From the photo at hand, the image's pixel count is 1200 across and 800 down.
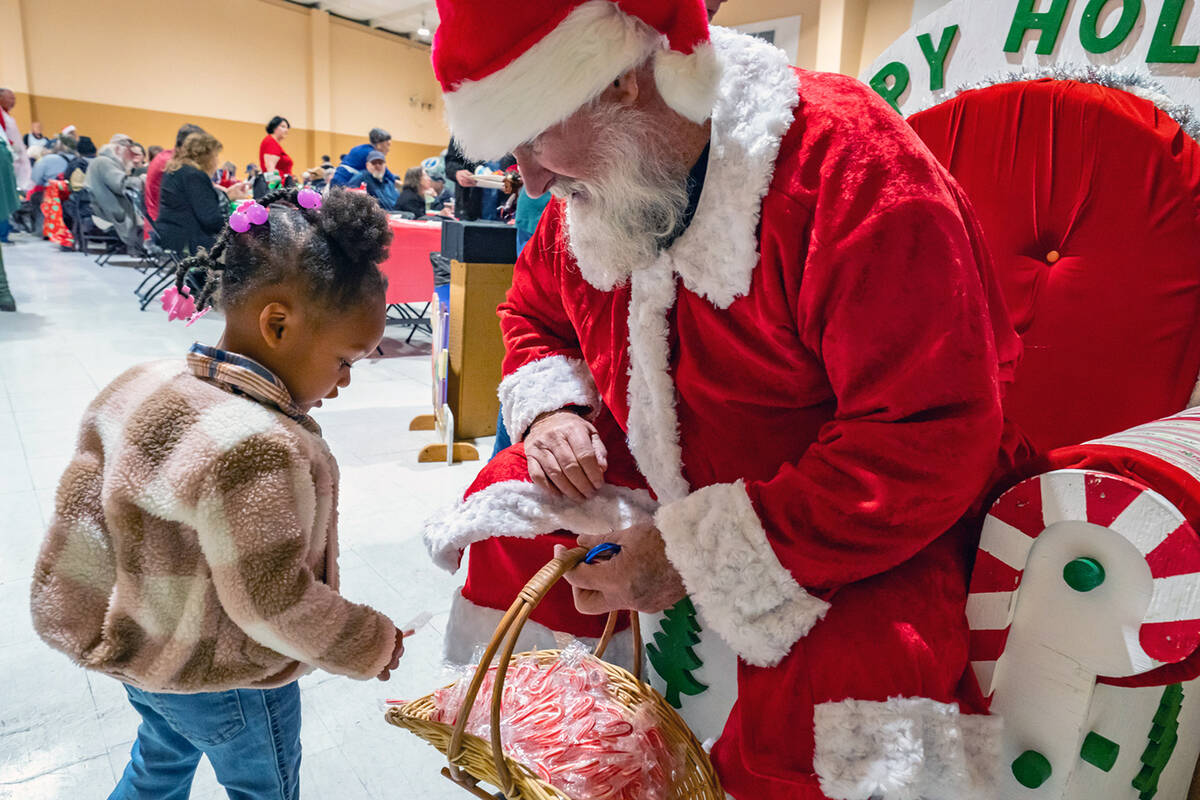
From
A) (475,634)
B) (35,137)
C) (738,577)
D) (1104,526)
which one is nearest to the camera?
(1104,526)

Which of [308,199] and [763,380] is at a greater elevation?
[308,199]

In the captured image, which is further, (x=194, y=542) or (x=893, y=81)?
(x=893, y=81)

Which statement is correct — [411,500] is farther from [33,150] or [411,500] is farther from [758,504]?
[33,150]

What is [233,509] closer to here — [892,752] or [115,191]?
[892,752]

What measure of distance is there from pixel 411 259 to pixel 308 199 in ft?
14.5

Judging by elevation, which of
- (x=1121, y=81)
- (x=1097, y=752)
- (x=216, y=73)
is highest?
(x=216, y=73)

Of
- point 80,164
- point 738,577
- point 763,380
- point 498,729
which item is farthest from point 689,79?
point 80,164

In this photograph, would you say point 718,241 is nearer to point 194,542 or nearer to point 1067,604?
point 1067,604

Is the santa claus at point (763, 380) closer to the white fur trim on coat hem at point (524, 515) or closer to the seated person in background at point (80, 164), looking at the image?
the white fur trim on coat hem at point (524, 515)

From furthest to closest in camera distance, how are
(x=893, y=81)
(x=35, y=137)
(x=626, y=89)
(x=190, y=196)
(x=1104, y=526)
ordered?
(x=35, y=137) → (x=190, y=196) → (x=893, y=81) → (x=626, y=89) → (x=1104, y=526)

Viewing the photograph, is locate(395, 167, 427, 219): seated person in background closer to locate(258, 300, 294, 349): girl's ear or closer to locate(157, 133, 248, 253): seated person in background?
locate(157, 133, 248, 253): seated person in background

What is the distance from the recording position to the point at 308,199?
3.25 feet

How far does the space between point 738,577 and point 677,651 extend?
0.84 ft

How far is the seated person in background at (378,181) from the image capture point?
655 cm
